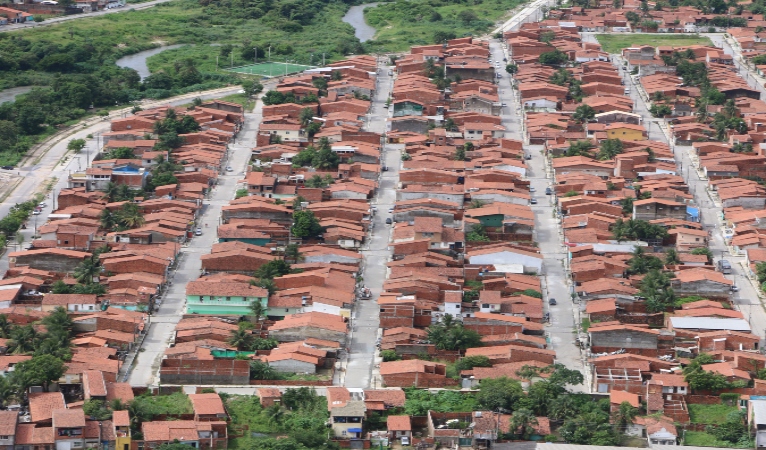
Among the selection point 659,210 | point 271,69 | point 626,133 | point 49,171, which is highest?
point 271,69

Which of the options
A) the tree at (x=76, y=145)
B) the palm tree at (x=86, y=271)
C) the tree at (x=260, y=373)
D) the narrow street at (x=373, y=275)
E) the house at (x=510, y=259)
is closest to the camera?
the tree at (x=260, y=373)

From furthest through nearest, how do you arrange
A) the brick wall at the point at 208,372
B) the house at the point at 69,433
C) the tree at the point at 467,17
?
1. the tree at the point at 467,17
2. the brick wall at the point at 208,372
3. the house at the point at 69,433

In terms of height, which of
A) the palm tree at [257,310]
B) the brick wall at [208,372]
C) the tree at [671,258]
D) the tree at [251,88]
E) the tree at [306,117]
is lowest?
the brick wall at [208,372]

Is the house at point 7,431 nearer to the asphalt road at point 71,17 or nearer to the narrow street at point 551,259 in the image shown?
the narrow street at point 551,259

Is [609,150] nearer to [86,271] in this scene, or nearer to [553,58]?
[553,58]

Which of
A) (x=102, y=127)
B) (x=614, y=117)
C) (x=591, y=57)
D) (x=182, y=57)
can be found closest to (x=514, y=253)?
(x=614, y=117)

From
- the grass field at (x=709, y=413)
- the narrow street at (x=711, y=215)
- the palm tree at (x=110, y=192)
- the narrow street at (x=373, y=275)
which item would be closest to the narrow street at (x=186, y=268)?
the palm tree at (x=110, y=192)

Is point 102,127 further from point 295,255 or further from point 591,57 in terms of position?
point 591,57

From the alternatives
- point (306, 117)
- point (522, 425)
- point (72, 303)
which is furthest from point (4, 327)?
point (306, 117)
